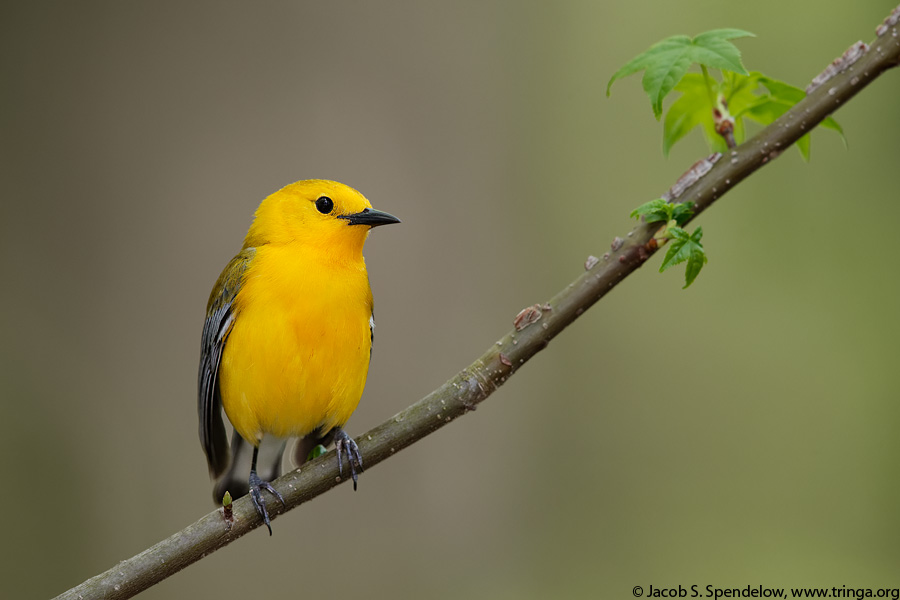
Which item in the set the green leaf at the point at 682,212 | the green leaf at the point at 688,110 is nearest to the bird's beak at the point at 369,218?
the green leaf at the point at 688,110

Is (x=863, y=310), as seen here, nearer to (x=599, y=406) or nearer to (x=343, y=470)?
(x=599, y=406)

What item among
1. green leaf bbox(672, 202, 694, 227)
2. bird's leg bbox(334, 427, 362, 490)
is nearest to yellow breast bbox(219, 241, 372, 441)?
bird's leg bbox(334, 427, 362, 490)

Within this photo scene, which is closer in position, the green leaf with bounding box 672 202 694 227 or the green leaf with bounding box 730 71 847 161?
the green leaf with bounding box 672 202 694 227

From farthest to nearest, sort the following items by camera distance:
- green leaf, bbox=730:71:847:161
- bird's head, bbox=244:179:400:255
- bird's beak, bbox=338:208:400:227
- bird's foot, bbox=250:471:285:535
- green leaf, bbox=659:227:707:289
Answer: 1. bird's head, bbox=244:179:400:255
2. bird's beak, bbox=338:208:400:227
3. bird's foot, bbox=250:471:285:535
4. green leaf, bbox=730:71:847:161
5. green leaf, bbox=659:227:707:289

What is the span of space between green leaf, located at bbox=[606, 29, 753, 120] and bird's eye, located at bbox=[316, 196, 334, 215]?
1.03m

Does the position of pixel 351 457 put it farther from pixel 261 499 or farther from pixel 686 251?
pixel 686 251

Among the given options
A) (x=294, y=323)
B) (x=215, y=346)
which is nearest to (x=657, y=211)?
(x=294, y=323)

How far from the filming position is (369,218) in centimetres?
234

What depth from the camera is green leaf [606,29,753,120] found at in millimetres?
1637

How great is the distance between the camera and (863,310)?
5.41 metres

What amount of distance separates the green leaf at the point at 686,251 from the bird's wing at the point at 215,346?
142 cm

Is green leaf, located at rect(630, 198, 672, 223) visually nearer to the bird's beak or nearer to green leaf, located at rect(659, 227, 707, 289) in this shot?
green leaf, located at rect(659, 227, 707, 289)

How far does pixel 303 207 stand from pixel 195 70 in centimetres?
199

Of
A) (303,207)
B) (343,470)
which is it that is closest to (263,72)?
(303,207)
